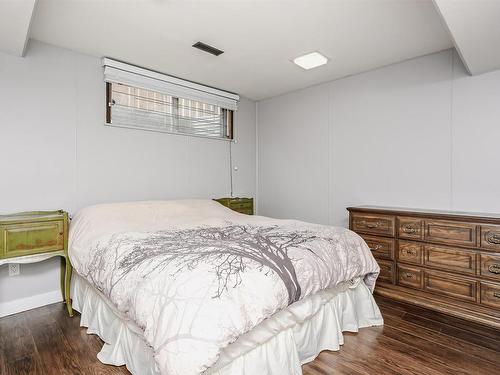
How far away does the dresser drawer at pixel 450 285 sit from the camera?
2.42 m

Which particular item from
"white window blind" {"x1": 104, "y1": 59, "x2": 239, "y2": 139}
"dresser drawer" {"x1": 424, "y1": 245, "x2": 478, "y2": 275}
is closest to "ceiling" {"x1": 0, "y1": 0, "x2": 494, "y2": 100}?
"white window blind" {"x1": 104, "y1": 59, "x2": 239, "y2": 139}

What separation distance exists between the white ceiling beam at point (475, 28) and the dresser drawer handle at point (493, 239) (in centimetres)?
145

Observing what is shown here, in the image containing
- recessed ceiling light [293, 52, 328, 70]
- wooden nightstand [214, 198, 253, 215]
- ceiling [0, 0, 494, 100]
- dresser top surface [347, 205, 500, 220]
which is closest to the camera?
ceiling [0, 0, 494, 100]

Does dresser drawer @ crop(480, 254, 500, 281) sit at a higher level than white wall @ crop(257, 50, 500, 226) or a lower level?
lower

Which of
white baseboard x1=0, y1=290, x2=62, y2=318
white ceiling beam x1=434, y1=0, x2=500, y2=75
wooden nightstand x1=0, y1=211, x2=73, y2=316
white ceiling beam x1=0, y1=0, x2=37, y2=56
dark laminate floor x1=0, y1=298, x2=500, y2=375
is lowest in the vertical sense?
dark laminate floor x1=0, y1=298, x2=500, y2=375

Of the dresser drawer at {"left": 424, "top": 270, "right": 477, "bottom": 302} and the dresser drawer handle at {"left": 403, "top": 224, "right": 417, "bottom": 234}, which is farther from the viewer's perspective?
the dresser drawer handle at {"left": 403, "top": 224, "right": 417, "bottom": 234}

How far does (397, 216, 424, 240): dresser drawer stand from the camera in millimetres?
2680

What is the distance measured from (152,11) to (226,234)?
1804 millimetres

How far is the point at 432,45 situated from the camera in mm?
2760

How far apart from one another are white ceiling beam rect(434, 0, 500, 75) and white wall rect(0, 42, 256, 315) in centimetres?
296

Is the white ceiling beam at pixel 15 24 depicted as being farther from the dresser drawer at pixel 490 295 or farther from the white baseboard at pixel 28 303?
the dresser drawer at pixel 490 295

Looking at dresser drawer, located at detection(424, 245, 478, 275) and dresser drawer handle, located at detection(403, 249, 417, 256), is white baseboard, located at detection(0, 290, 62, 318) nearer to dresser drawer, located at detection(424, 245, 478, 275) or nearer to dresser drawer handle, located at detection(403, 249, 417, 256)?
dresser drawer handle, located at detection(403, 249, 417, 256)

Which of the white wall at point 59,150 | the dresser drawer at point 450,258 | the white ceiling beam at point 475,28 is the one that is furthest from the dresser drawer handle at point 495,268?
the white wall at point 59,150

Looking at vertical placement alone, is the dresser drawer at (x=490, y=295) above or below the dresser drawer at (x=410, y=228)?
below
